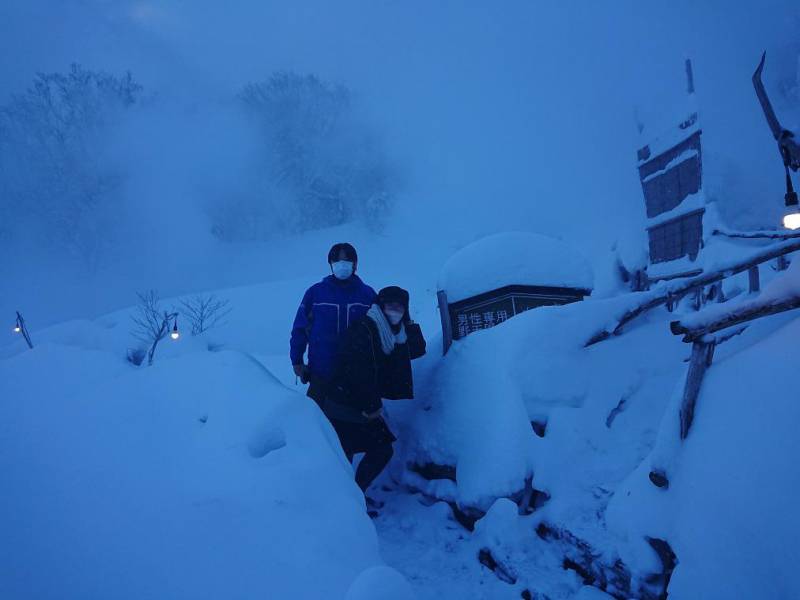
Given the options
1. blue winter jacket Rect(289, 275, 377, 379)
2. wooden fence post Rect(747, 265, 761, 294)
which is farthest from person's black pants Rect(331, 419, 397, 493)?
wooden fence post Rect(747, 265, 761, 294)

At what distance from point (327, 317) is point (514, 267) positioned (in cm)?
358

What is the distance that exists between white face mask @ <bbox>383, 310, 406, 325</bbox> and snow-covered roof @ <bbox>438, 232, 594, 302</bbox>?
9.27 feet

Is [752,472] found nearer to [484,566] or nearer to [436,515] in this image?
[484,566]

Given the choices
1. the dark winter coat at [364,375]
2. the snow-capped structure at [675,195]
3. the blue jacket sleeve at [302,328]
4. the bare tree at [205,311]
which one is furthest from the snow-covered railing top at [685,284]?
the bare tree at [205,311]

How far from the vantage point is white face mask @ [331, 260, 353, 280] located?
13.0 feet

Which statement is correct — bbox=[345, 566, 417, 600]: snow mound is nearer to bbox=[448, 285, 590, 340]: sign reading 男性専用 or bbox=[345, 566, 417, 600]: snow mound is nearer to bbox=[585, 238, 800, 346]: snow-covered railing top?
bbox=[585, 238, 800, 346]: snow-covered railing top

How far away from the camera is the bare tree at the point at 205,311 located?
71.7 feet

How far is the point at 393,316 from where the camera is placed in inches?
146

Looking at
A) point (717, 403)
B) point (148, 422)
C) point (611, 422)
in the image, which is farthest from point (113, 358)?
point (717, 403)

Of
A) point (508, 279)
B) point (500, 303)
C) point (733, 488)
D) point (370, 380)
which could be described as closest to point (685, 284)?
point (733, 488)

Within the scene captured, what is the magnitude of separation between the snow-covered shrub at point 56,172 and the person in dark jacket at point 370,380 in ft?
148

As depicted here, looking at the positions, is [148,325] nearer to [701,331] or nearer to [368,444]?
[368,444]

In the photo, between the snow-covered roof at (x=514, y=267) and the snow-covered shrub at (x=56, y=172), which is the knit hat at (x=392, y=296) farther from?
the snow-covered shrub at (x=56, y=172)

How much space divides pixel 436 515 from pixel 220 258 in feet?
123
